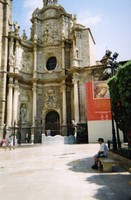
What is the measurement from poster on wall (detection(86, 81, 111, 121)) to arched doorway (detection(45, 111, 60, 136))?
18.9 feet

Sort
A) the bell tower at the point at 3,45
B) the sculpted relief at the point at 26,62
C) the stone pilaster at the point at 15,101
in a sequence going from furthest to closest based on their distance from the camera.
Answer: the sculpted relief at the point at 26,62 < the stone pilaster at the point at 15,101 < the bell tower at the point at 3,45

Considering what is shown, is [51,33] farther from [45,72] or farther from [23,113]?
[23,113]

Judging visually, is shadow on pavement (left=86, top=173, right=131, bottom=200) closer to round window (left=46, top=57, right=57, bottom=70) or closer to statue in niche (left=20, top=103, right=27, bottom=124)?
statue in niche (left=20, top=103, right=27, bottom=124)

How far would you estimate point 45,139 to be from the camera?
19.2 meters

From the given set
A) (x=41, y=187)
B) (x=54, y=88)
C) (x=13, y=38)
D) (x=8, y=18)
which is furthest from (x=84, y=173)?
(x=8, y=18)

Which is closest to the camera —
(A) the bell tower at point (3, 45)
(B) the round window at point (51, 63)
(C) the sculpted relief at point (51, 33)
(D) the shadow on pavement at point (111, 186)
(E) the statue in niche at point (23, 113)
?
(D) the shadow on pavement at point (111, 186)

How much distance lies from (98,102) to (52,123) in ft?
24.9

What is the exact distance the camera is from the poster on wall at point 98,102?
771 inches

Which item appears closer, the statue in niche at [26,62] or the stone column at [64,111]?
the stone column at [64,111]

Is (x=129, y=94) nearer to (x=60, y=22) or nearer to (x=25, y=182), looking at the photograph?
(x=25, y=182)

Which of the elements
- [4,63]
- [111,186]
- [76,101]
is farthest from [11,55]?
[111,186]

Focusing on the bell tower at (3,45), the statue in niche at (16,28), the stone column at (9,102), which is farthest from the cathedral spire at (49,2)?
the stone column at (9,102)

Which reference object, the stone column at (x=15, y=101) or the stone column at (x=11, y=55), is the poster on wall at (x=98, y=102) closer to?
the stone column at (x=15, y=101)

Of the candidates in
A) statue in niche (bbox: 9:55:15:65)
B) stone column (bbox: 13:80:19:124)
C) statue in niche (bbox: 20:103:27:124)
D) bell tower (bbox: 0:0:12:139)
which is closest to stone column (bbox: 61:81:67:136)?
statue in niche (bbox: 20:103:27:124)
